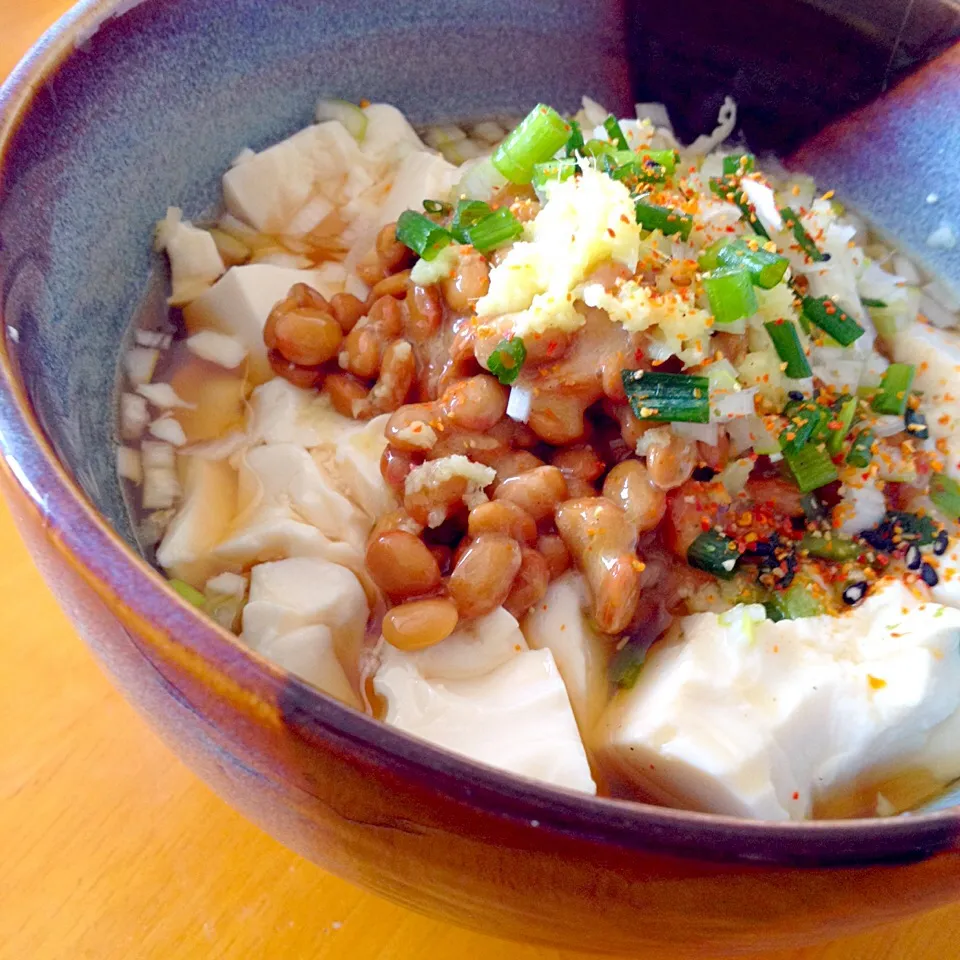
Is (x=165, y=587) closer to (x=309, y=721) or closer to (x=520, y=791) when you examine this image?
(x=309, y=721)

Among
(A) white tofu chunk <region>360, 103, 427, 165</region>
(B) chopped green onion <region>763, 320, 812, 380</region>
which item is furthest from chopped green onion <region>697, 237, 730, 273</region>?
(A) white tofu chunk <region>360, 103, 427, 165</region>

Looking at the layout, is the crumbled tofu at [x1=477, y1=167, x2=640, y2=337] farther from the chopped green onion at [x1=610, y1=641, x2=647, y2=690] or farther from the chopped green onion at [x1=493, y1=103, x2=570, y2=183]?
the chopped green onion at [x1=610, y1=641, x2=647, y2=690]

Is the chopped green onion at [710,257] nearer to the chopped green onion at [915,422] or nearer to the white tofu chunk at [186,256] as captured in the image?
the chopped green onion at [915,422]

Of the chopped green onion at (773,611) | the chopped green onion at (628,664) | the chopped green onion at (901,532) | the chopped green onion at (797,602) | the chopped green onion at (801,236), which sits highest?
the chopped green onion at (801,236)

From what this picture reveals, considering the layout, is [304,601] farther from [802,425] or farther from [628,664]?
[802,425]

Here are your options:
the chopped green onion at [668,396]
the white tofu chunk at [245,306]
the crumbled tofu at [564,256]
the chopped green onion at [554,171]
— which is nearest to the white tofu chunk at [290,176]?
the white tofu chunk at [245,306]

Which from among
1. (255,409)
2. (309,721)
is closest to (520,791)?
(309,721)
